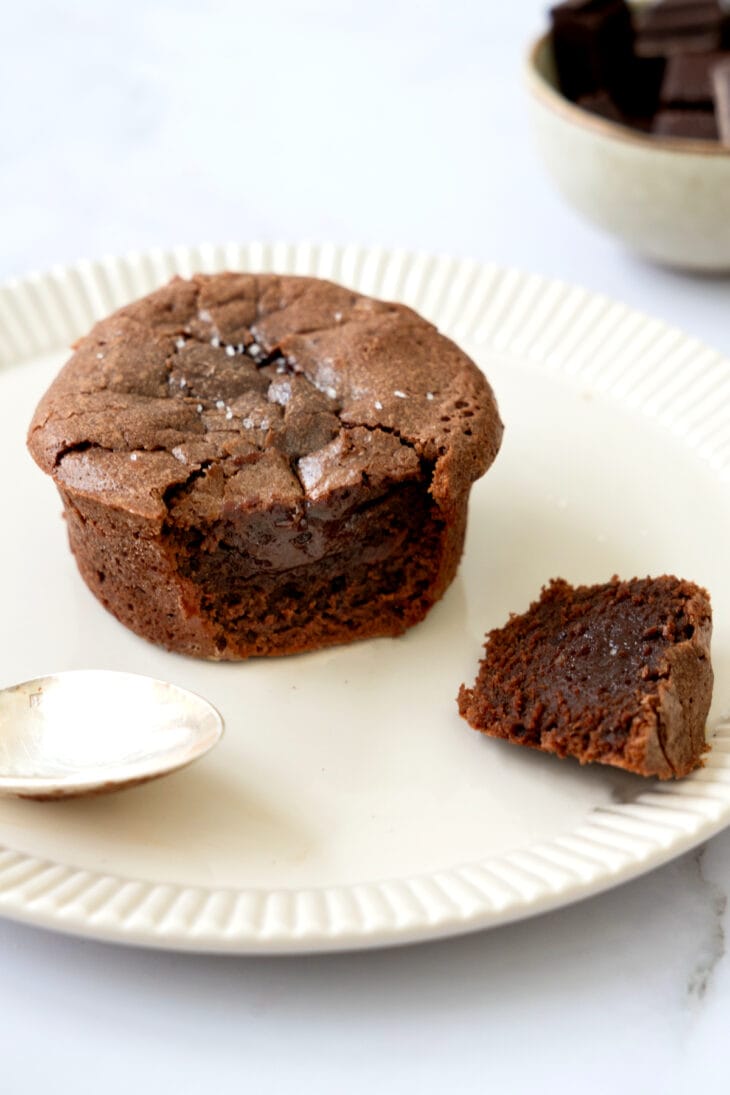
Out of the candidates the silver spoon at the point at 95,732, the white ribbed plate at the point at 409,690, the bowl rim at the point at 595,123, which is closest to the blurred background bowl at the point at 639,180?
the bowl rim at the point at 595,123

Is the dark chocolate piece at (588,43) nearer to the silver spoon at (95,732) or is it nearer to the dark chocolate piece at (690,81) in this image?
the dark chocolate piece at (690,81)

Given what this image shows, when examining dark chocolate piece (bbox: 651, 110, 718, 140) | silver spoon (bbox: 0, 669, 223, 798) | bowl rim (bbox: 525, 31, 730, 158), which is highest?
bowl rim (bbox: 525, 31, 730, 158)

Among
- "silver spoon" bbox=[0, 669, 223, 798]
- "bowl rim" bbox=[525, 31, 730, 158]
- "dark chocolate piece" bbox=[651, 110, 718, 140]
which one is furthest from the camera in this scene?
"dark chocolate piece" bbox=[651, 110, 718, 140]

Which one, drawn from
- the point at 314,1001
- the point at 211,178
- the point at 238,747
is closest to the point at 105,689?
the point at 238,747

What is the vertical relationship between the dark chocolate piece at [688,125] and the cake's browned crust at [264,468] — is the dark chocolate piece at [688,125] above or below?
above

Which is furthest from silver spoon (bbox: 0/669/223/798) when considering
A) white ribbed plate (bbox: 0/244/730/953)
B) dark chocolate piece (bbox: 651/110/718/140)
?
dark chocolate piece (bbox: 651/110/718/140)

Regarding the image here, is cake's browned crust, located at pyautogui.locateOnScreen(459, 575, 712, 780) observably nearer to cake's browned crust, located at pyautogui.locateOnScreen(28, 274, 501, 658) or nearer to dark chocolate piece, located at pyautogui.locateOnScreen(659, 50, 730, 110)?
cake's browned crust, located at pyautogui.locateOnScreen(28, 274, 501, 658)

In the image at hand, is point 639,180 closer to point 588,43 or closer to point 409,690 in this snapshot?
point 588,43
